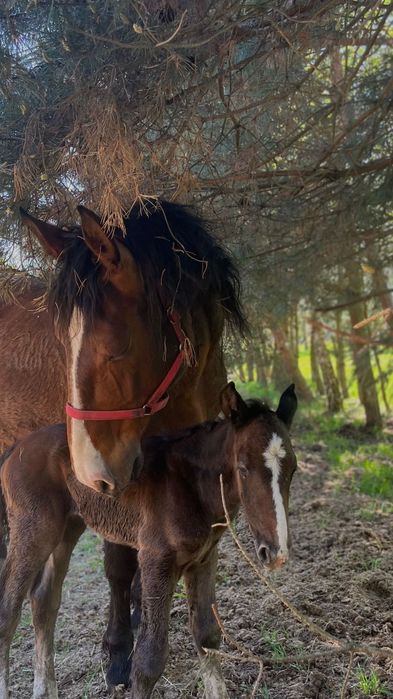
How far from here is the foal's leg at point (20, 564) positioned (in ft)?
9.75

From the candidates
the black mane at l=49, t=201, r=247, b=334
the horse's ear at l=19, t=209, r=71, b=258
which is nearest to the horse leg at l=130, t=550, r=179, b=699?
the black mane at l=49, t=201, r=247, b=334

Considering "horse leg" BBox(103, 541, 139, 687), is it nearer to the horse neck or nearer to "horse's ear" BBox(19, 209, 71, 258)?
the horse neck

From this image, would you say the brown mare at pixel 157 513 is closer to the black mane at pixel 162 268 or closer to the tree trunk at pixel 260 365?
the black mane at pixel 162 268

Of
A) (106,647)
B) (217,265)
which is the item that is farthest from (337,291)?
(106,647)

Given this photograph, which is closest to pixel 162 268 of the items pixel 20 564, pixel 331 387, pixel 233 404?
pixel 233 404

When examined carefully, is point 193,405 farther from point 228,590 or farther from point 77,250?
point 228,590

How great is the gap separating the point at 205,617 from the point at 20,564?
939 millimetres

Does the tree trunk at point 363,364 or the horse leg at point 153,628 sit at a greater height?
the tree trunk at point 363,364

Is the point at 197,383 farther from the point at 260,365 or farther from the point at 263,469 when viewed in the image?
the point at 260,365

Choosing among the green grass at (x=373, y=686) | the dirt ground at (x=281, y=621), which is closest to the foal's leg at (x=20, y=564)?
the dirt ground at (x=281, y=621)

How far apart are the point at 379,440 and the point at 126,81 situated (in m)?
9.20

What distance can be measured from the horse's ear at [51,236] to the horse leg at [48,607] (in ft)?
4.62

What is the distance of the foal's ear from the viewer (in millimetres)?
2615

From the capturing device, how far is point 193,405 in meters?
3.31
